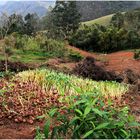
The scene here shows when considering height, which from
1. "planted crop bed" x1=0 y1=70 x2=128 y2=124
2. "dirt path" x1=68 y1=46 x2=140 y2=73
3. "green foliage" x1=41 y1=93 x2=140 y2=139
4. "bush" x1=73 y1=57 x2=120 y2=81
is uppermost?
"green foliage" x1=41 y1=93 x2=140 y2=139

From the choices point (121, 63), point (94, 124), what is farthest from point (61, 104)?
point (121, 63)

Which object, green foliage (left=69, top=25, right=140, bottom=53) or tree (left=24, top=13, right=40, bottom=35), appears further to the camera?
tree (left=24, top=13, right=40, bottom=35)

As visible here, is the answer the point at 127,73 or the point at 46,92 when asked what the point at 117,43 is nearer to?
the point at 127,73

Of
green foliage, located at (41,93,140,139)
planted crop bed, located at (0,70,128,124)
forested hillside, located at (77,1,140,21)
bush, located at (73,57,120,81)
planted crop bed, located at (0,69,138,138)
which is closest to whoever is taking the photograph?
green foliage, located at (41,93,140,139)

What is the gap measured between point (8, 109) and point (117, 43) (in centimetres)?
2363

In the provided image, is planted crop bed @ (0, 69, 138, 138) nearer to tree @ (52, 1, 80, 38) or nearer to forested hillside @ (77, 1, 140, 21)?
tree @ (52, 1, 80, 38)

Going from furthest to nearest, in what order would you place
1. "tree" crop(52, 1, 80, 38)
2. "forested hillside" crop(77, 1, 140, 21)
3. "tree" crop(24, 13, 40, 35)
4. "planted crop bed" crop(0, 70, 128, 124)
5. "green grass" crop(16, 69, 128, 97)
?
"forested hillside" crop(77, 1, 140, 21) → "tree" crop(52, 1, 80, 38) → "tree" crop(24, 13, 40, 35) → "green grass" crop(16, 69, 128, 97) → "planted crop bed" crop(0, 70, 128, 124)

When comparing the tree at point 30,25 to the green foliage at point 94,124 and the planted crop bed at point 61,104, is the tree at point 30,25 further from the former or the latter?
the green foliage at point 94,124

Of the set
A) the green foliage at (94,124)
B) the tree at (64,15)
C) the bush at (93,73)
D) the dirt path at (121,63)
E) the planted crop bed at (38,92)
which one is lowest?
the dirt path at (121,63)

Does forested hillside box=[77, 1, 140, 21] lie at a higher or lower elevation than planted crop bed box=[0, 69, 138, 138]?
higher

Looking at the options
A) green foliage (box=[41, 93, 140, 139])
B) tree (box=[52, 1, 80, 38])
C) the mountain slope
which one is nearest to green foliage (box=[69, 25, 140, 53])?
the mountain slope

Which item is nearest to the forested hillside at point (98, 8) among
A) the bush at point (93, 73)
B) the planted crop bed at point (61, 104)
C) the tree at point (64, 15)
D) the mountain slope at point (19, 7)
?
the mountain slope at point (19, 7)

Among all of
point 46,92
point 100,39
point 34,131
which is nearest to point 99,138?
point 34,131

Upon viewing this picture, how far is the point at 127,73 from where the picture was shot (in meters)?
11.8
